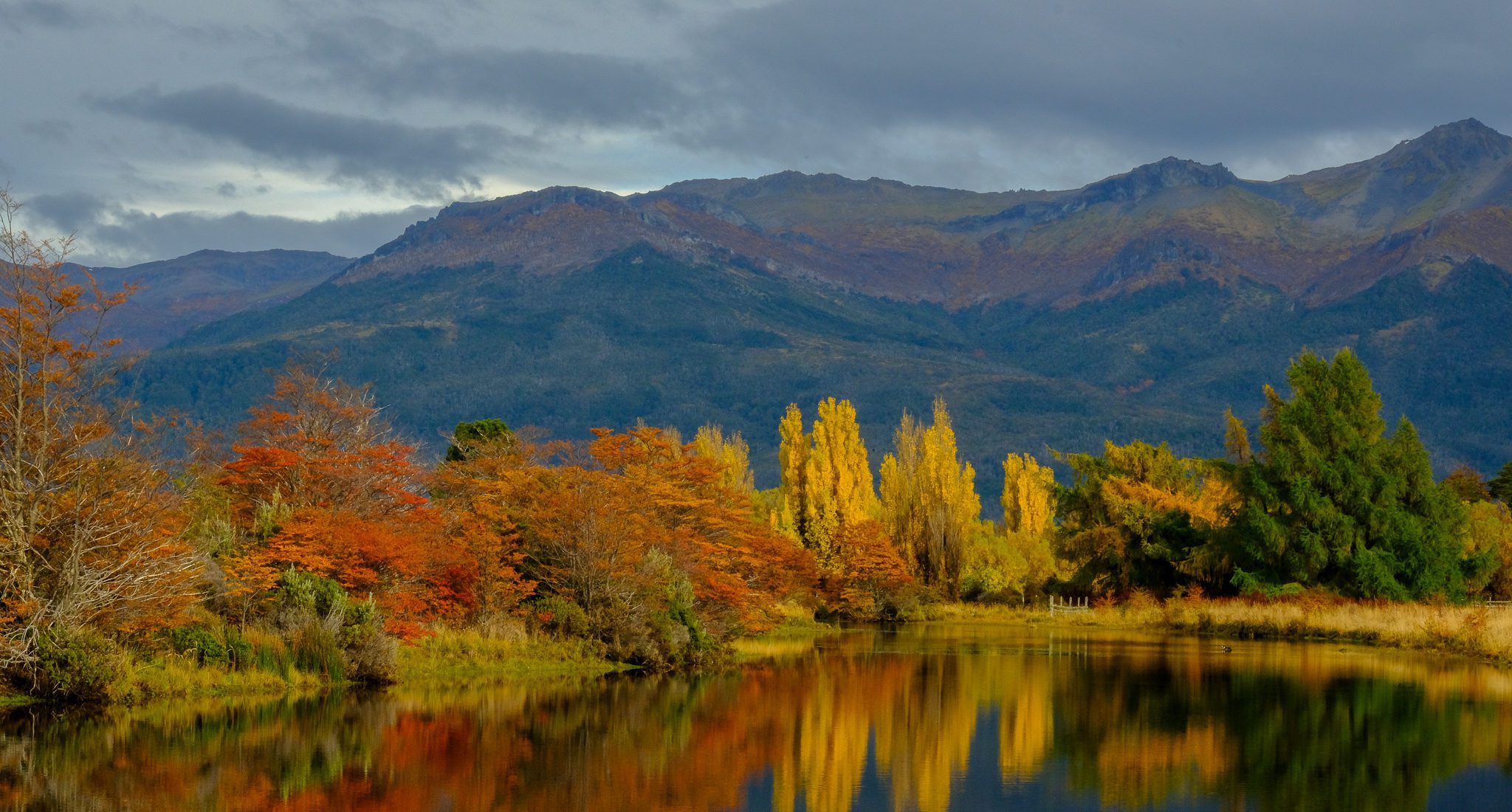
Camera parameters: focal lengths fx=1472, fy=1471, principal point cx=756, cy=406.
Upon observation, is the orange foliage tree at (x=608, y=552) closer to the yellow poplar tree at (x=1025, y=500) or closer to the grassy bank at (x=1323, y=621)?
the grassy bank at (x=1323, y=621)

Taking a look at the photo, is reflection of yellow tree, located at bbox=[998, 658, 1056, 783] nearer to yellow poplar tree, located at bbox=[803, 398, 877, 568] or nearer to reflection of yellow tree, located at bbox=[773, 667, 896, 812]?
reflection of yellow tree, located at bbox=[773, 667, 896, 812]

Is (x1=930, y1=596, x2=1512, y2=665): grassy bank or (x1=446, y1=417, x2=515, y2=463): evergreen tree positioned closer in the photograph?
(x1=930, y1=596, x2=1512, y2=665): grassy bank

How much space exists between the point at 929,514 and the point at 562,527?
33.5m

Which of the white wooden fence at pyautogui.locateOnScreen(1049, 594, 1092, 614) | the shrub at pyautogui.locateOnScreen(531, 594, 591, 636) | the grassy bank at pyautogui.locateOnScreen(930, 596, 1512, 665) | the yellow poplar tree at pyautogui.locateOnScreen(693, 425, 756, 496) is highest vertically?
the yellow poplar tree at pyautogui.locateOnScreen(693, 425, 756, 496)

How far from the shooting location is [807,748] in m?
21.8

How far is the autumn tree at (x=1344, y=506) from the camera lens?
48.4 metres

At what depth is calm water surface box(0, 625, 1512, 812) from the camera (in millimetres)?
17750

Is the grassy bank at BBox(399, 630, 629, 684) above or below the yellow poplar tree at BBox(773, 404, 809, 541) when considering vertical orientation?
below

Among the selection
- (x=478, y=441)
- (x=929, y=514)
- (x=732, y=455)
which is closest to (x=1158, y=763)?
(x=478, y=441)

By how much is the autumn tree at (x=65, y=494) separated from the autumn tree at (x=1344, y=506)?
120 feet

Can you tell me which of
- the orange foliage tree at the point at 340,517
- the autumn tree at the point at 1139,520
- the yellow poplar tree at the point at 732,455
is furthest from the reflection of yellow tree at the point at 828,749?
the yellow poplar tree at the point at 732,455

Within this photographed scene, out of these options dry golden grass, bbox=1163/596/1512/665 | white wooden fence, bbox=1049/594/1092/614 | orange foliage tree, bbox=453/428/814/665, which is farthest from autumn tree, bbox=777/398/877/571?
orange foliage tree, bbox=453/428/814/665

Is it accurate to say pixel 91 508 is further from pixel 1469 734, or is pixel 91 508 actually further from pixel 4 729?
pixel 1469 734

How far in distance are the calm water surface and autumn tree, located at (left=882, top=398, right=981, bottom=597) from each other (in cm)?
3240
